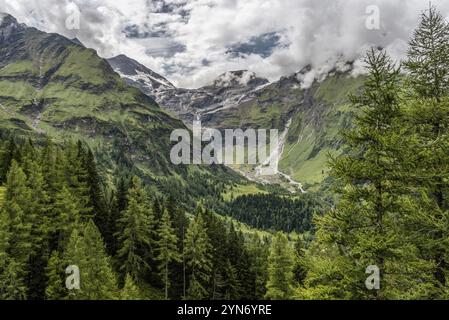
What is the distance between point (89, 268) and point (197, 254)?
2583cm

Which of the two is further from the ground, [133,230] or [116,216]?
[116,216]

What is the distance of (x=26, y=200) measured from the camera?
47969mm

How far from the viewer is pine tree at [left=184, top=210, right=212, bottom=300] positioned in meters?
67.9

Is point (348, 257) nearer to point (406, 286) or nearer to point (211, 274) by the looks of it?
point (406, 286)

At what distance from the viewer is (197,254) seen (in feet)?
224

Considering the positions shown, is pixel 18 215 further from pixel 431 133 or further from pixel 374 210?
pixel 431 133

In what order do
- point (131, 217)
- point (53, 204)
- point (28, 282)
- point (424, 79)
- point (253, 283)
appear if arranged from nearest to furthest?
point (424, 79) → point (28, 282) → point (53, 204) → point (131, 217) → point (253, 283)

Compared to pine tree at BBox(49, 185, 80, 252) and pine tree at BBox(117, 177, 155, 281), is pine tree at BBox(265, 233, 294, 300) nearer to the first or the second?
pine tree at BBox(117, 177, 155, 281)

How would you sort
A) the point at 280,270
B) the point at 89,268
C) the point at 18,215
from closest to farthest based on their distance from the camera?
the point at 89,268
the point at 18,215
the point at 280,270

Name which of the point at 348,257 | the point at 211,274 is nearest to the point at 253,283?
the point at 211,274

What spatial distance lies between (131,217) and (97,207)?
7.62 m

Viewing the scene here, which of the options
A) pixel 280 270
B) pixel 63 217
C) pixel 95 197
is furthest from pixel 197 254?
pixel 63 217

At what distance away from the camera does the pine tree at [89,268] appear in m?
44.1

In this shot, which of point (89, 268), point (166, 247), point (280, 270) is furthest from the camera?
point (166, 247)
